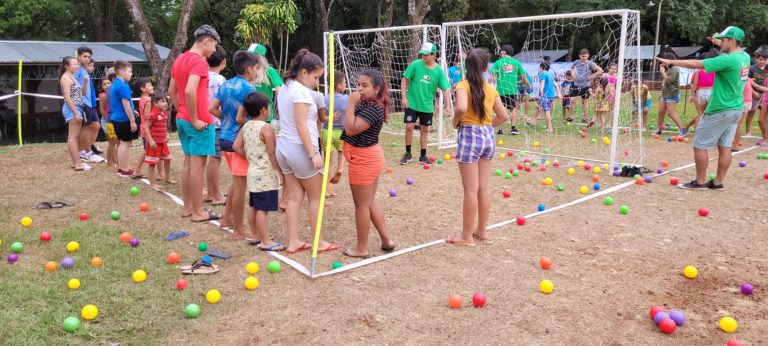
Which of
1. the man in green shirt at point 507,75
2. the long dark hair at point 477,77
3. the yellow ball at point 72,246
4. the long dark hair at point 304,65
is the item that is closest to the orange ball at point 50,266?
the yellow ball at point 72,246

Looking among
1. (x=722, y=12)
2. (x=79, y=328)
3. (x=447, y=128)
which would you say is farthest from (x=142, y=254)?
(x=722, y=12)

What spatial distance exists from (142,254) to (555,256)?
368 cm

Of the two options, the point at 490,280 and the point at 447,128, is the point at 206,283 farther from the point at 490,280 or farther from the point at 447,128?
the point at 447,128

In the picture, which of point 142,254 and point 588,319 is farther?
point 142,254

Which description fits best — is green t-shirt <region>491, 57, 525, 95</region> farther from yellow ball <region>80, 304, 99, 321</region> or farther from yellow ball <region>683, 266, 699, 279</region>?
yellow ball <region>80, 304, 99, 321</region>

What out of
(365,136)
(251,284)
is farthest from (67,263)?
(365,136)

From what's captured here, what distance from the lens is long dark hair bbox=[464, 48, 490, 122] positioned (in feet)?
15.6

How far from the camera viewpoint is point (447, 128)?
41.3 ft

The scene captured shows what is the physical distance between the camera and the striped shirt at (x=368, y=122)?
4.32m

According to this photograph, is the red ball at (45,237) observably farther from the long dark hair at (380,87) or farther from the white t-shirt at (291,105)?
the long dark hair at (380,87)

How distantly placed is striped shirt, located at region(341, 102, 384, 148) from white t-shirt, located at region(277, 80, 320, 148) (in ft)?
1.19

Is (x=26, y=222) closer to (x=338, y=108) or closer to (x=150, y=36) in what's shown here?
(x=338, y=108)

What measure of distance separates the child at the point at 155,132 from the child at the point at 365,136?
3.75m

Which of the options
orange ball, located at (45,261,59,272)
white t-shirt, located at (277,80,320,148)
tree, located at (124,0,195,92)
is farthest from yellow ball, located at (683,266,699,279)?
tree, located at (124,0,195,92)
